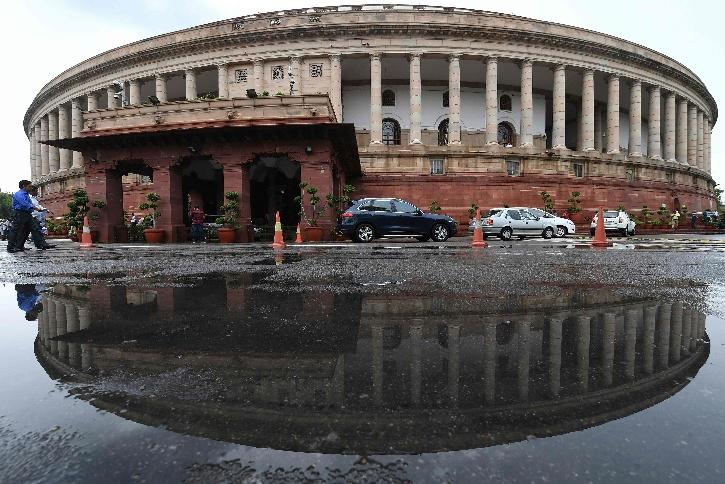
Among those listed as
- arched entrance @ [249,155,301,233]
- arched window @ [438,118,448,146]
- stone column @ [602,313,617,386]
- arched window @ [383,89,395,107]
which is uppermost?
arched window @ [383,89,395,107]

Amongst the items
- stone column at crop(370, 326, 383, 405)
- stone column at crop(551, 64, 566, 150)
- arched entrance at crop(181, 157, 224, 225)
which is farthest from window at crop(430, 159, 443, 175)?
stone column at crop(370, 326, 383, 405)

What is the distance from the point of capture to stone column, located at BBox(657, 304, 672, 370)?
2.23 m

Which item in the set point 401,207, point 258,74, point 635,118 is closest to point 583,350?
point 401,207

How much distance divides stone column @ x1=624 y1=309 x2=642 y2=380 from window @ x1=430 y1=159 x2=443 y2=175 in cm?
3042

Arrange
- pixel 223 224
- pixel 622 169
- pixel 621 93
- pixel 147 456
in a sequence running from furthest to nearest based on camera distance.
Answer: pixel 621 93 → pixel 622 169 → pixel 223 224 → pixel 147 456

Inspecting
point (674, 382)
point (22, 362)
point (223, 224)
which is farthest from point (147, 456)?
point (223, 224)

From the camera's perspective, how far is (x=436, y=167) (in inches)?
1302

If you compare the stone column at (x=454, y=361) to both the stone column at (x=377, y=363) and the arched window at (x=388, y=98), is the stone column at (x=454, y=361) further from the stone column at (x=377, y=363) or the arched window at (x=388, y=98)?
the arched window at (x=388, y=98)

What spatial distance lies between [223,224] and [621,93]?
4560 centimetres

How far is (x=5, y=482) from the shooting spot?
115 cm

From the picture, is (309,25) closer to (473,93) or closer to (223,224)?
(473,93)

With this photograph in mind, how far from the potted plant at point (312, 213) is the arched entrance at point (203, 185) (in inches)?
369

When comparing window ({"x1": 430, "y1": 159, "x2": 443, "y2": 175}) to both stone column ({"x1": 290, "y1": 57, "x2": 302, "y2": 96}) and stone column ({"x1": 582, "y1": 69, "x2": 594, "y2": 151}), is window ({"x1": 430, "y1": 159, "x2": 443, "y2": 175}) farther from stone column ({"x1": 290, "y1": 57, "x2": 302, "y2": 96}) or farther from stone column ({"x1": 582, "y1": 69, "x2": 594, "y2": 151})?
stone column ({"x1": 582, "y1": 69, "x2": 594, "y2": 151})

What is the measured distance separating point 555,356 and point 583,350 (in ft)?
0.80
